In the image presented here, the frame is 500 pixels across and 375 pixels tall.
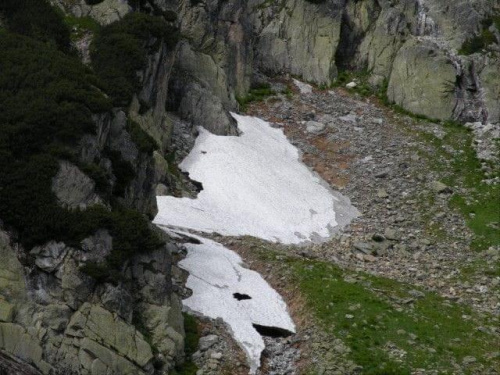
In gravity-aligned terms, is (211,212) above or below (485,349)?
below

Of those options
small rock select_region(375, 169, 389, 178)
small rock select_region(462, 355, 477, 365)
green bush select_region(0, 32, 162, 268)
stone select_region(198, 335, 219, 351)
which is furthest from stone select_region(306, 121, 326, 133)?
small rock select_region(462, 355, 477, 365)

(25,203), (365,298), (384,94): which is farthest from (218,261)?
(384,94)

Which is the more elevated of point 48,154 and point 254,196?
point 48,154

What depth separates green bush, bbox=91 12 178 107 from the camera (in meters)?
40.1

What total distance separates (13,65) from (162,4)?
1323 inches

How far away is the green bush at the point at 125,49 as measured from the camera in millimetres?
40125

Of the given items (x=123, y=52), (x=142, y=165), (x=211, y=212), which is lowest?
(x=211, y=212)

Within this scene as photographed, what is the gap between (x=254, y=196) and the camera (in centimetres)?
4847

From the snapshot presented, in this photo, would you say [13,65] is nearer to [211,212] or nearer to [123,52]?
[123,52]

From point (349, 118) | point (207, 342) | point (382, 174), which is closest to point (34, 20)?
point (207, 342)

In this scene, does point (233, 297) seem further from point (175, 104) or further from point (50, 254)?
point (175, 104)

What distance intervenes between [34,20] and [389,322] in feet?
80.6

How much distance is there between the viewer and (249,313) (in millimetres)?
30891

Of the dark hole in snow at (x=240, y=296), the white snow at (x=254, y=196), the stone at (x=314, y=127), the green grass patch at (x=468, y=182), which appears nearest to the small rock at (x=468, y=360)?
the dark hole in snow at (x=240, y=296)
